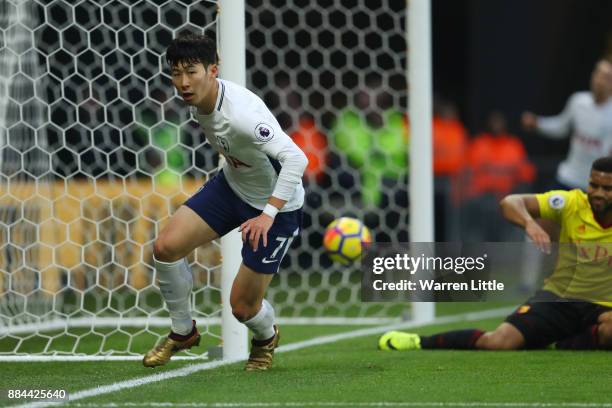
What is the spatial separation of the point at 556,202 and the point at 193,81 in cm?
235

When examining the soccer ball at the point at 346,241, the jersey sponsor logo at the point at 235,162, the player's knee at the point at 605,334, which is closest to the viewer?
the jersey sponsor logo at the point at 235,162

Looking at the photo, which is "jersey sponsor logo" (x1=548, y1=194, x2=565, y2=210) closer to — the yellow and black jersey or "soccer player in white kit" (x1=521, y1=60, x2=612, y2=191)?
the yellow and black jersey

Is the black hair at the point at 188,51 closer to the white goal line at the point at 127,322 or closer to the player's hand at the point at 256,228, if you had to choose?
the player's hand at the point at 256,228

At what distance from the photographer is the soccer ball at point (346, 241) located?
7.97 meters

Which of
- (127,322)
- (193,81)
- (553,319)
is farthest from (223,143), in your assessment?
(127,322)

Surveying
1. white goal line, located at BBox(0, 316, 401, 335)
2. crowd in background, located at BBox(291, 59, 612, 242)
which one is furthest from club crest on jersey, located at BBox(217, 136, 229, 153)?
crowd in background, located at BBox(291, 59, 612, 242)

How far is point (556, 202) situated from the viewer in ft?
22.3

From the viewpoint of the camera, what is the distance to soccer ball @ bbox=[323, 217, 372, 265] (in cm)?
797

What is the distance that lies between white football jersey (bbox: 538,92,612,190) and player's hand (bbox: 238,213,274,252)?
15.8 feet

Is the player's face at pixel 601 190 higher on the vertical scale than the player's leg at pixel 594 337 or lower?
higher

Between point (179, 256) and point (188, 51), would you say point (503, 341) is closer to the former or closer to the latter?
point (179, 256)

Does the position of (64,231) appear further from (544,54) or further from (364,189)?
(544,54)

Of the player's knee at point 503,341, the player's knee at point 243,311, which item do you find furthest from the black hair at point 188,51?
the player's knee at point 503,341

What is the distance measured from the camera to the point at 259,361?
6.07 meters
